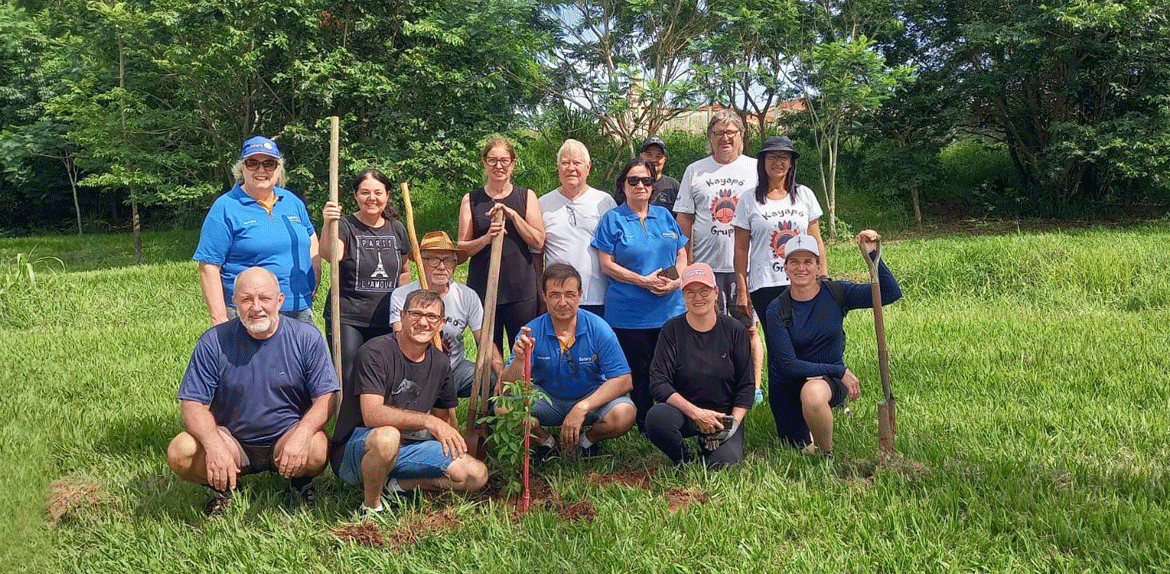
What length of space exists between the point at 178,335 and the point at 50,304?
13.5 ft

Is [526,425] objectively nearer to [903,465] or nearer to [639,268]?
[639,268]

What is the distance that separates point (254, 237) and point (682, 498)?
9.15 ft

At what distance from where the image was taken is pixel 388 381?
15.1ft

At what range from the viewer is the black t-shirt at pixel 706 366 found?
495 centimetres

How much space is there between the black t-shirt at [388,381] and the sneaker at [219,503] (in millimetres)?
575

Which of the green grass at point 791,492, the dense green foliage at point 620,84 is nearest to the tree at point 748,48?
the dense green foliage at point 620,84

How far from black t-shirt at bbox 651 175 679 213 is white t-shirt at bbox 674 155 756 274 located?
0.31 metres

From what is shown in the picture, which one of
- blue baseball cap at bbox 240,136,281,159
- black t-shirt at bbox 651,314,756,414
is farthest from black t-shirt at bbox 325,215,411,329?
black t-shirt at bbox 651,314,756,414

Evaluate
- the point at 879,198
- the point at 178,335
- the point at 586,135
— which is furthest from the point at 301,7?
the point at 879,198

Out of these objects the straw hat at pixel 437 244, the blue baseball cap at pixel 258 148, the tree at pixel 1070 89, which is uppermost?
the tree at pixel 1070 89

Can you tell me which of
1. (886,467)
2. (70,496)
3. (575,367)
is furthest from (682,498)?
(70,496)

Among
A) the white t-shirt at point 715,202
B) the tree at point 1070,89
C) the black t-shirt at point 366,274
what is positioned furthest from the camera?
the tree at point 1070,89

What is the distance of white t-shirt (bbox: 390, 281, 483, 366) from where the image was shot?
5.38 m

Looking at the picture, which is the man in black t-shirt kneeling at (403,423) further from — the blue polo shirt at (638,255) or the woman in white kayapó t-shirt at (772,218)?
the woman in white kayapó t-shirt at (772,218)
